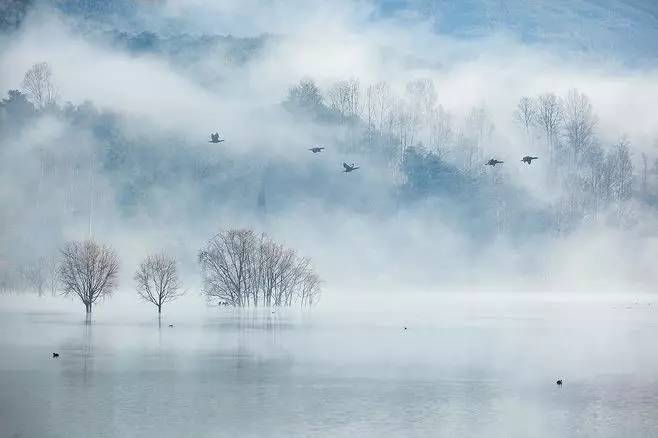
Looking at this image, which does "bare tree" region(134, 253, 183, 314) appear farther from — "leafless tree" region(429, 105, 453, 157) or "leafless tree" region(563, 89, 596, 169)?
"leafless tree" region(563, 89, 596, 169)

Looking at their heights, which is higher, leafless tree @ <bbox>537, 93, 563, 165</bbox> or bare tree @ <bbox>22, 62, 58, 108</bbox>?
bare tree @ <bbox>22, 62, 58, 108</bbox>

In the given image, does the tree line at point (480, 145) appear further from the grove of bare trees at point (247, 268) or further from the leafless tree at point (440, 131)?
the grove of bare trees at point (247, 268)

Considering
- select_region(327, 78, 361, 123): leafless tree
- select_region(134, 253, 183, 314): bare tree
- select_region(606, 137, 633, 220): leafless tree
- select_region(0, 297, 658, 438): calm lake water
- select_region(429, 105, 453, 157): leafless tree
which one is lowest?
select_region(0, 297, 658, 438): calm lake water

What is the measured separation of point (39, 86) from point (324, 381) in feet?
509

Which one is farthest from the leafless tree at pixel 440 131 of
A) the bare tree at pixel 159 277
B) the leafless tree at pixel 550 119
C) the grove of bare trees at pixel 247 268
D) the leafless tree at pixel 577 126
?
the grove of bare trees at pixel 247 268

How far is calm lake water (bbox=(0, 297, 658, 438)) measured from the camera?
33469mm

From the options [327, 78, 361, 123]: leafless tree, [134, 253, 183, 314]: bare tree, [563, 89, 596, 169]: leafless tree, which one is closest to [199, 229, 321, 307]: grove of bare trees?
[134, 253, 183, 314]: bare tree

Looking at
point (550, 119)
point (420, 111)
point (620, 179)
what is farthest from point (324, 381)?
Result: point (550, 119)

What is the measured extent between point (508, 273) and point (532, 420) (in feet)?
473

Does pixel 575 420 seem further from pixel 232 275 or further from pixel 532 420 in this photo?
pixel 232 275

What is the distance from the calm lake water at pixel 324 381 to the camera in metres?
33.5

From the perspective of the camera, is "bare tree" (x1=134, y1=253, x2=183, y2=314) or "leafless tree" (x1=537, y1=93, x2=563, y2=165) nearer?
"bare tree" (x1=134, y1=253, x2=183, y2=314)

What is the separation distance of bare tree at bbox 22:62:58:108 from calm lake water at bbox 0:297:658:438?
114 meters

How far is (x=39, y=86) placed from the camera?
7377 inches
